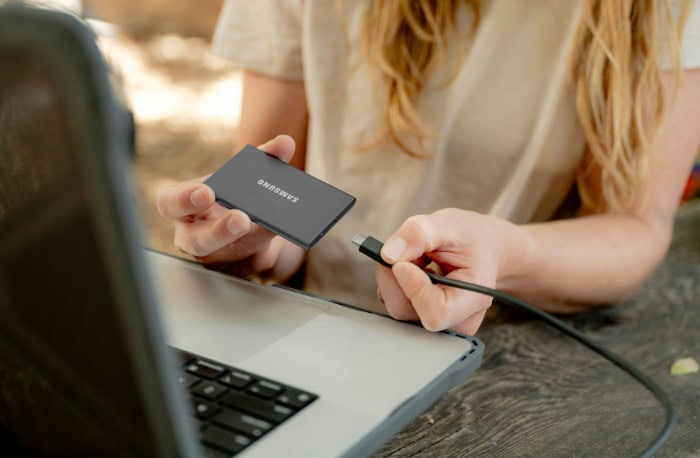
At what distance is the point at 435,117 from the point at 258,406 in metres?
0.50

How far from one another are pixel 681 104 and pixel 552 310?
0.24 metres

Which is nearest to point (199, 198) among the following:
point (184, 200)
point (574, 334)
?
point (184, 200)

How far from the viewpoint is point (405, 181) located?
34.6 inches

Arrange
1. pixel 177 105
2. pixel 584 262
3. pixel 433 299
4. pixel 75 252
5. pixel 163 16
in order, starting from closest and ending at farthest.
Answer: pixel 75 252 < pixel 433 299 < pixel 584 262 < pixel 177 105 < pixel 163 16

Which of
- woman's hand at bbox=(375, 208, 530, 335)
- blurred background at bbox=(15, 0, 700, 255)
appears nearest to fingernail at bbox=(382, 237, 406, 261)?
woman's hand at bbox=(375, 208, 530, 335)

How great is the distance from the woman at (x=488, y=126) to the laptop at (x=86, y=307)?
8.5 inches

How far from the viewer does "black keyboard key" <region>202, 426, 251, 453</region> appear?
391 millimetres

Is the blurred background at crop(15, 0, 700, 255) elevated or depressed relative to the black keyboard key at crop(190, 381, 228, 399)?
depressed

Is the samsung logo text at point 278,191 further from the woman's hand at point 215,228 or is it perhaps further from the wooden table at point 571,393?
the wooden table at point 571,393

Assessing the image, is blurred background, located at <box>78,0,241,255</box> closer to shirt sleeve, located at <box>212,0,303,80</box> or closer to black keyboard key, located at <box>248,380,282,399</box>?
shirt sleeve, located at <box>212,0,303,80</box>

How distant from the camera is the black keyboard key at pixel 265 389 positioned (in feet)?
1.42

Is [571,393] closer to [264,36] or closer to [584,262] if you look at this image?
[584,262]

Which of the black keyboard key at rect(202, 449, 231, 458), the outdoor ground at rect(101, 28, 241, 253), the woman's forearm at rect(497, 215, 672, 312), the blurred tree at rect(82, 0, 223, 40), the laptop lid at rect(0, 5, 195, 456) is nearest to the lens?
the laptop lid at rect(0, 5, 195, 456)

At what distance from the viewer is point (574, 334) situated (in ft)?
1.96
